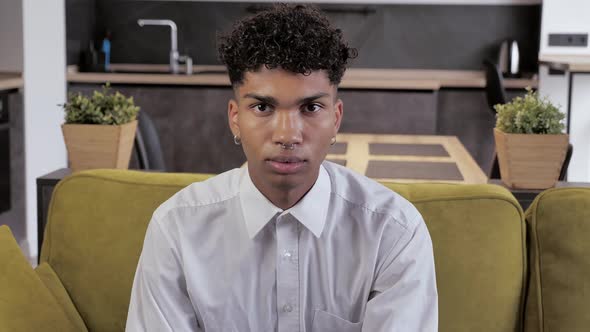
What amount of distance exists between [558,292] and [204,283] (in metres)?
0.77

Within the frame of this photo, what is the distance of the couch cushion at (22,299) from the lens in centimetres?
174

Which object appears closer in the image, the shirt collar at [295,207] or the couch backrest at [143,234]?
the shirt collar at [295,207]

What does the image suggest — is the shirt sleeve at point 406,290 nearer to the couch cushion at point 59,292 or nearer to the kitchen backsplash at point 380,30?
the couch cushion at point 59,292

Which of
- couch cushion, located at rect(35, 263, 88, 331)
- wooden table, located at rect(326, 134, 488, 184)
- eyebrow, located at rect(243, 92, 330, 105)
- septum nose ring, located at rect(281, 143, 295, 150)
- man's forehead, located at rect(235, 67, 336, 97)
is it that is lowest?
couch cushion, located at rect(35, 263, 88, 331)

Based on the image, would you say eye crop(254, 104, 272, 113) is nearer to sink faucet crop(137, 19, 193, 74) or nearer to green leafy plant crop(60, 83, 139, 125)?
green leafy plant crop(60, 83, 139, 125)

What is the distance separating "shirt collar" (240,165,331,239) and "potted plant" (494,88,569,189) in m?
0.83

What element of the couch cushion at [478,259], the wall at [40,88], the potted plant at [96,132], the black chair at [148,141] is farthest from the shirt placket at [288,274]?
the wall at [40,88]

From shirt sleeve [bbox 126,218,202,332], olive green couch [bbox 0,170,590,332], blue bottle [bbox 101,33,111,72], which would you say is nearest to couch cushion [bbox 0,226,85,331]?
olive green couch [bbox 0,170,590,332]

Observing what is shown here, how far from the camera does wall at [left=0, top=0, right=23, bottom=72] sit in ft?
15.5

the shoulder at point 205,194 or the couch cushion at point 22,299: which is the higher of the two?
the shoulder at point 205,194

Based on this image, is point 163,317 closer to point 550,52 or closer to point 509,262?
point 509,262

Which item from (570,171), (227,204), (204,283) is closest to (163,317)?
(204,283)

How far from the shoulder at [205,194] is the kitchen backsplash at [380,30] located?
14.7ft

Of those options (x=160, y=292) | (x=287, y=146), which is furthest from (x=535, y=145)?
(x=160, y=292)
